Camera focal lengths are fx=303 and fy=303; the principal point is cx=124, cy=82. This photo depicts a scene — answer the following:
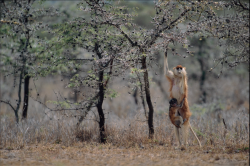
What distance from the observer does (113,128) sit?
842 cm

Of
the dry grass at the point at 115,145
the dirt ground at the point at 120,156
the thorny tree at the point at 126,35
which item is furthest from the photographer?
the thorny tree at the point at 126,35

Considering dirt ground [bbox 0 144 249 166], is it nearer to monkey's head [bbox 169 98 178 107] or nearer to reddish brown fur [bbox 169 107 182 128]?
reddish brown fur [bbox 169 107 182 128]

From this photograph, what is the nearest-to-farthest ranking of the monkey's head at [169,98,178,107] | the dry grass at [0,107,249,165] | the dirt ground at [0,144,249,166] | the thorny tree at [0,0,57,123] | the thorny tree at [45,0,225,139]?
1. the dirt ground at [0,144,249,166]
2. the dry grass at [0,107,249,165]
3. the thorny tree at [45,0,225,139]
4. the monkey's head at [169,98,178,107]
5. the thorny tree at [0,0,57,123]

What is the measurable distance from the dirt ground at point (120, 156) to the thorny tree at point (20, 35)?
2123 millimetres

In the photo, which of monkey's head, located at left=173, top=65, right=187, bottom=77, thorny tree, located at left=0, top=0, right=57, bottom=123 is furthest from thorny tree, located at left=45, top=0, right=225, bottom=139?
thorny tree, located at left=0, top=0, right=57, bottom=123

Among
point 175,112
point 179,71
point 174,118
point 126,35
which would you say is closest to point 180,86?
point 179,71

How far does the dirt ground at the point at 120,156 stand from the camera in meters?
6.13

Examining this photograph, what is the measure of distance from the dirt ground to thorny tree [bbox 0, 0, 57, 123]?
2123 millimetres

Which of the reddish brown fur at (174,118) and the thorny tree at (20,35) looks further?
the thorny tree at (20,35)

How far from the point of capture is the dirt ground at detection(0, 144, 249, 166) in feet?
20.1

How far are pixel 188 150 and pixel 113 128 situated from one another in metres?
2.30

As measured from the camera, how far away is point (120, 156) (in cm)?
675

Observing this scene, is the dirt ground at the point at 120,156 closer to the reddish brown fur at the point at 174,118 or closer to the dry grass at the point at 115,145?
the dry grass at the point at 115,145

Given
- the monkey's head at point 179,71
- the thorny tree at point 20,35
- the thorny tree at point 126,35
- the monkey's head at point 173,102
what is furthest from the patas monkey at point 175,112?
the thorny tree at point 20,35
